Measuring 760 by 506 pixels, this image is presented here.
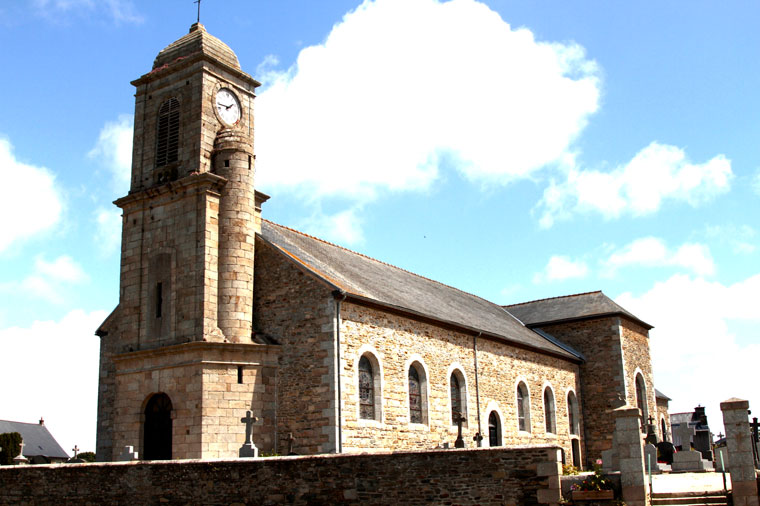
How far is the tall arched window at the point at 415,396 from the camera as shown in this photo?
70.4 ft

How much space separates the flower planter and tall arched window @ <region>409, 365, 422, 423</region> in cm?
945

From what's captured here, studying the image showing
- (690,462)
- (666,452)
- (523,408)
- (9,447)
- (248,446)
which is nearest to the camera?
(248,446)

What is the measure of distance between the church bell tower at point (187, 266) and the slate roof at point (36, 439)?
32.0 m

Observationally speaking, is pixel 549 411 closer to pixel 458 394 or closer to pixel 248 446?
pixel 458 394

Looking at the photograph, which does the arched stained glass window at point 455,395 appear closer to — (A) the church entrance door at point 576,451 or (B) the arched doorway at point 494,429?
(B) the arched doorway at point 494,429

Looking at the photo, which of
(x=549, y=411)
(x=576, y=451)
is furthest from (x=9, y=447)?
(x=576, y=451)

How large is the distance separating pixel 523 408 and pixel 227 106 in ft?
47.1

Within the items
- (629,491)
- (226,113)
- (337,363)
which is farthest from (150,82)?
(629,491)

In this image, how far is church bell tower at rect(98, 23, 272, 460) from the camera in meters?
18.9

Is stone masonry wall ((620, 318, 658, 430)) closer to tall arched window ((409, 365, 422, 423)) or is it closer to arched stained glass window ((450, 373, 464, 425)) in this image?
arched stained glass window ((450, 373, 464, 425))

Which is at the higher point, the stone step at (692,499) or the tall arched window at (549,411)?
the tall arched window at (549,411)

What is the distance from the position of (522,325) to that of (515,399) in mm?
7606

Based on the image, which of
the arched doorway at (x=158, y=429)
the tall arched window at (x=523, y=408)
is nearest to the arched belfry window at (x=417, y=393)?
the tall arched window at (x=523, y=408)

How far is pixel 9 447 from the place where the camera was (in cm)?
4216
